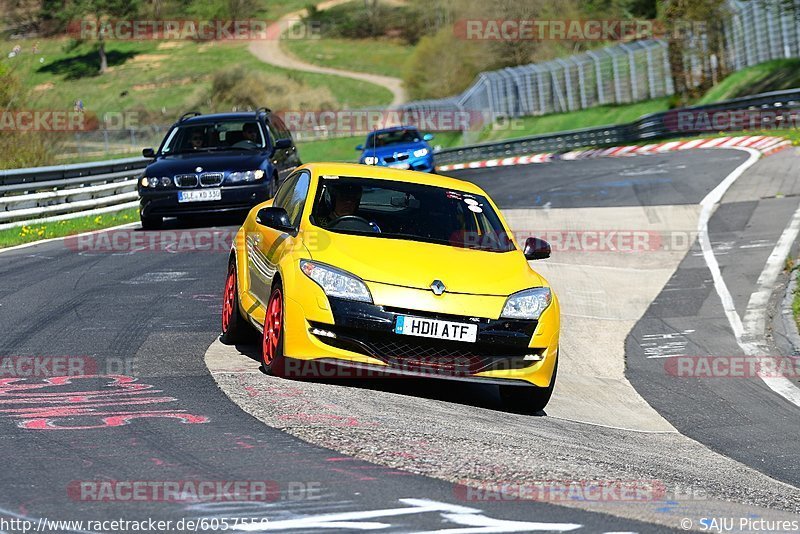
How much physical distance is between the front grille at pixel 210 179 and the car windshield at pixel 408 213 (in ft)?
30.4

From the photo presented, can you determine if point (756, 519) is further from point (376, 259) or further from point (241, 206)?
point (241, 206)

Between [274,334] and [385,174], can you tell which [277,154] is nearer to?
[385,174]

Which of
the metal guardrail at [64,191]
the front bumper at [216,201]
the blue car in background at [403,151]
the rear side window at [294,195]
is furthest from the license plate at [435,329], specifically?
the blue car in background at [403,151]

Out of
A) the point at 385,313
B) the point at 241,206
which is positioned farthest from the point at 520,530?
the point at 241,206

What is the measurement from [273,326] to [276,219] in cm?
83

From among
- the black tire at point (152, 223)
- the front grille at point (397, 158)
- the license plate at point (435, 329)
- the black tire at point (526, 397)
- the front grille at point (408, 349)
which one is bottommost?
→ the front grille at point (397, 158)

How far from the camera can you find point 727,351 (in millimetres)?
12008

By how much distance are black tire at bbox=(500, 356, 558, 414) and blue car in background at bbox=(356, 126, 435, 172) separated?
20.2 m

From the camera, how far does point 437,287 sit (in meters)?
8.00

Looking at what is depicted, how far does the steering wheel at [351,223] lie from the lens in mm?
8898

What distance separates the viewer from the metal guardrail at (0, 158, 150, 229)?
19703 mm

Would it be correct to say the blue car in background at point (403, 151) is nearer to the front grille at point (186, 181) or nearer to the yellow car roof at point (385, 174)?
the front grille at point (186, 181)

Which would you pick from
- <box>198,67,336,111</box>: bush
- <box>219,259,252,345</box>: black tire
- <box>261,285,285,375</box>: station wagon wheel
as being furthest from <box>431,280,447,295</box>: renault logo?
<box>198,67,336,111</box>: bush

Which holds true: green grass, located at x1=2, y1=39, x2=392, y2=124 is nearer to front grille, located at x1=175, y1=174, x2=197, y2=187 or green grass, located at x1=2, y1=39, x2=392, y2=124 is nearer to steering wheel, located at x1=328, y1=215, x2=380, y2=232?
front grille, located at x1=175, y1=174, x2=197, y2=187
